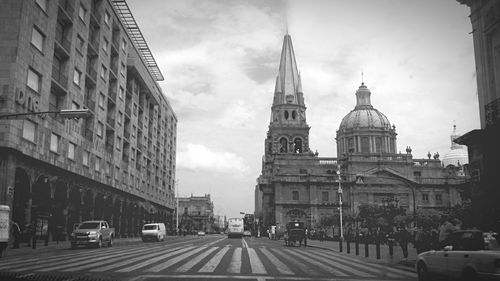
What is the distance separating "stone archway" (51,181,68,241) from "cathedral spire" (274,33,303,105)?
219 feet

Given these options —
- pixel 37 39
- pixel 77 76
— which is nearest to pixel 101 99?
pixel 77 76

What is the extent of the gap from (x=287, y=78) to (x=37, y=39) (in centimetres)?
7302

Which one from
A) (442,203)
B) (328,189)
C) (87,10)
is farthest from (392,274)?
(442,203)

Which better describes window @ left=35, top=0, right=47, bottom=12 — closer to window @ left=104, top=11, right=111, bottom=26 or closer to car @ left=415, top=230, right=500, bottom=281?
window @ left=104, top=11, right=111, bottom=26

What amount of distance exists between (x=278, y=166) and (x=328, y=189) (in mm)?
11076

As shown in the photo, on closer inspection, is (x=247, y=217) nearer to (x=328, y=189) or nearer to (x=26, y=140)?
(x=328, y=189)

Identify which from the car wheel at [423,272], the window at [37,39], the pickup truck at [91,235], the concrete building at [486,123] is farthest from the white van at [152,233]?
the car wheel at [423,272]

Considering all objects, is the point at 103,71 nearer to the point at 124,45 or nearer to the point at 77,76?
the point at 77,76

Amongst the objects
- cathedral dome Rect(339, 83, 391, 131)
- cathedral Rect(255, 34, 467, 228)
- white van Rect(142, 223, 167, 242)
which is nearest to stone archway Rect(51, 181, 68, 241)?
white van Rect(142, 223, 167, 242)

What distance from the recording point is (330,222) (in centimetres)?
7931

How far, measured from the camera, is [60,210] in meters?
36.5

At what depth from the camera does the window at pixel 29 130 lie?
28.8 metres

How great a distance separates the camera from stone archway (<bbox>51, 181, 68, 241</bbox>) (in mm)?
36031

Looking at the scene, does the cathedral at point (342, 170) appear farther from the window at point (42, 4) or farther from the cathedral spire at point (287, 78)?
the window at point (42, 4)
